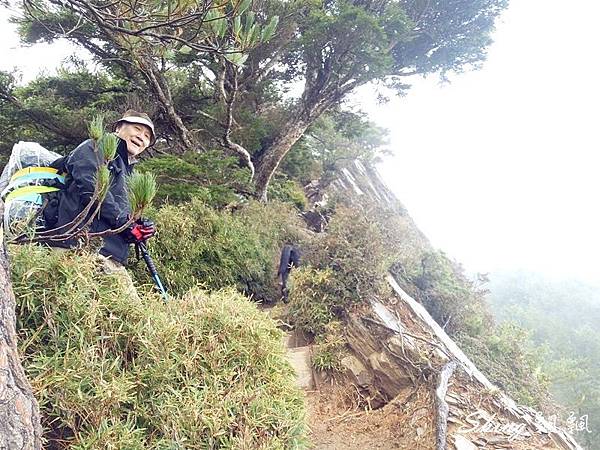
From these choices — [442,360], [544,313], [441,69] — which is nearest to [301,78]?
[441,69]

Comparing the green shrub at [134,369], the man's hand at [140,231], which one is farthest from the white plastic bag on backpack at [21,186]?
the man's hand at [140,231]

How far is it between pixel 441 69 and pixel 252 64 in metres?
5.40

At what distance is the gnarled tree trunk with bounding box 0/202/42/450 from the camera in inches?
50.1

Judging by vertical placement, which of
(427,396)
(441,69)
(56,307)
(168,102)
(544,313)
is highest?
(441,69)

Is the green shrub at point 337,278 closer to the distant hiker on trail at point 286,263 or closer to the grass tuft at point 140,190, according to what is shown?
the distant hiker on trail at point 286,263

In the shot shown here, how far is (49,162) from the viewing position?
2.67 metres

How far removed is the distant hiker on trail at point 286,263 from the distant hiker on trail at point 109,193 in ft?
11.5

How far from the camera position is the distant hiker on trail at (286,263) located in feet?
19.9

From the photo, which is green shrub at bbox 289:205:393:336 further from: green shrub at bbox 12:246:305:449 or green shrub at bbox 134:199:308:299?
green shrub at bbox 12:246:305:449

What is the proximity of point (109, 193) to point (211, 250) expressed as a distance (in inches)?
97.6

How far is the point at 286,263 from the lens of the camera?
616 centimetres

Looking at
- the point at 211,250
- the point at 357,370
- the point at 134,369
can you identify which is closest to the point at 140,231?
the point at 134,369

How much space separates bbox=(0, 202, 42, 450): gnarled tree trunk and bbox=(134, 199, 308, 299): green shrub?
85.7 inches

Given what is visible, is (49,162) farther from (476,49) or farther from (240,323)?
(476,49)
